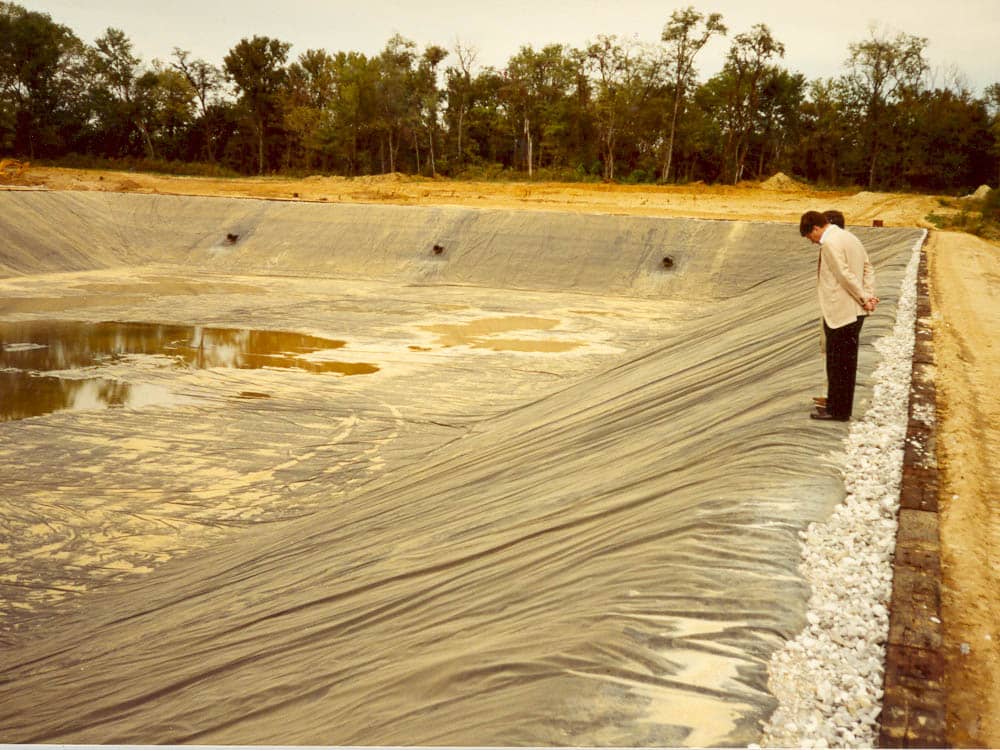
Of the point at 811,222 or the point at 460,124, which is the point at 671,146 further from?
the point at 811,222

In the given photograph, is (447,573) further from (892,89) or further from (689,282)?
(892,89)

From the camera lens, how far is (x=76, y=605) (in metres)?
5.44

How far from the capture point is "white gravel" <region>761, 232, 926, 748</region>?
2.46 metres

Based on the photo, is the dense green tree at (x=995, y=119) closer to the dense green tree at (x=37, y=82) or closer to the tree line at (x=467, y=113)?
the tree line at (x=467, y=113)

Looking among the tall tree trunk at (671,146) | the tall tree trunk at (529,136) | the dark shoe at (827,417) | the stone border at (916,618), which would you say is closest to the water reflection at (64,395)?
the dark shoe at (827,417)

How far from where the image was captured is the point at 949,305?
9758mm

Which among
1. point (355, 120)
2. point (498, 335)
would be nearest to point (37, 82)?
point (355, 120)

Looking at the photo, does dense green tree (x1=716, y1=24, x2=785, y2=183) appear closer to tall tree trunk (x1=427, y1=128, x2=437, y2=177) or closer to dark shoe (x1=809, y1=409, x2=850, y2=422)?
tall tree trunk (x1=427, y1=128, x2=437, y2=177)

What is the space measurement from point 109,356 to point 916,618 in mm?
11666

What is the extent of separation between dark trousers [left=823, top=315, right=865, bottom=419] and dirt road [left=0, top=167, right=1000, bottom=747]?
1.92ft

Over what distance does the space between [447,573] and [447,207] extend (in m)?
17.9

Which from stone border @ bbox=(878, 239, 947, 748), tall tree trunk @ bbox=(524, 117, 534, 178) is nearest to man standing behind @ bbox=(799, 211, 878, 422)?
stone border @ bbox=(878, 239, 947, 748)

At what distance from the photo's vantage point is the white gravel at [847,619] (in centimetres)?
246

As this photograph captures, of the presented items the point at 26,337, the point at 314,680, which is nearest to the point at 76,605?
the point at 314,680
